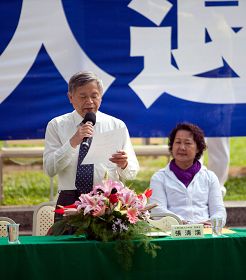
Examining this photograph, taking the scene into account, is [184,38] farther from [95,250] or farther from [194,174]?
[95,250]

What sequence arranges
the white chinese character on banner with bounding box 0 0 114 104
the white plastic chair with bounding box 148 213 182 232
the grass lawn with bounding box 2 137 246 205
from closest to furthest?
the white plastic chair with bounding box 148 213 182 232, the white chinese character on banner with bounding box 0 0 114 104, the grass lawn with bounding box 2 137 246 205

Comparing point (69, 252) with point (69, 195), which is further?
point (69, 195)

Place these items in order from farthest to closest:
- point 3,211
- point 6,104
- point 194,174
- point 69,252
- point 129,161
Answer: point 3,211
point 6,104
point 194,174
point 129,161
point 69,252

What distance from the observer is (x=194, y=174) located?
6.10 m

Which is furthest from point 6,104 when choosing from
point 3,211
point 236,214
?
point 236,214

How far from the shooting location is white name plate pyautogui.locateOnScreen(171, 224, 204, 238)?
470 cm

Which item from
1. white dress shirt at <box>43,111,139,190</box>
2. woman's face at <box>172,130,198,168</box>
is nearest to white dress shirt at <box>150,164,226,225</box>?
woman's face at <box>172,130,198,168</box>

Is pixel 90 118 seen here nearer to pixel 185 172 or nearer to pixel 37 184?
pixel 185 172

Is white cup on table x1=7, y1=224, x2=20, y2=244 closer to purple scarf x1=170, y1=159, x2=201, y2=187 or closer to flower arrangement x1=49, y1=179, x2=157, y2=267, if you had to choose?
flower arrangement x1=49, y1=179, x2=157, y2=267

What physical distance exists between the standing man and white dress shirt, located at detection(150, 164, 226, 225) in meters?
0.74

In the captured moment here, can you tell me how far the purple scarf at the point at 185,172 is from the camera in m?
6.06

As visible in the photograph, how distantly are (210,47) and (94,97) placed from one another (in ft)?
6.21

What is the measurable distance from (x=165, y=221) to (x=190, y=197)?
488 mm

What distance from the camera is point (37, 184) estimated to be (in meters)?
9.87
